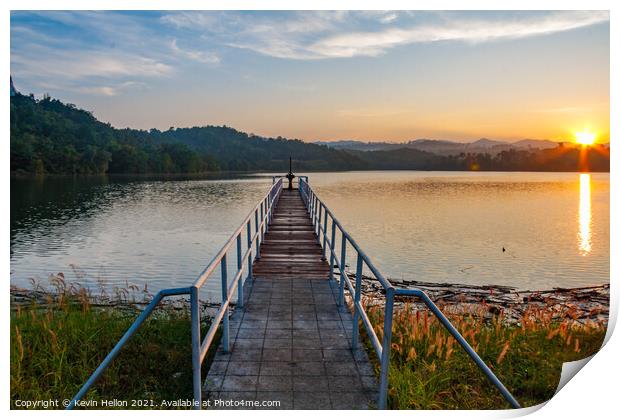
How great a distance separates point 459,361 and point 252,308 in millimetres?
3087

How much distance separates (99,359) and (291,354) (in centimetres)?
308

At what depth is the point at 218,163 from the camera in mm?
120562

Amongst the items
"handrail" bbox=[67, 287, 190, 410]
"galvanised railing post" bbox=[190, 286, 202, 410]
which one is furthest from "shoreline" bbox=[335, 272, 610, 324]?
"handrail" bbox=[67, 287, 190, 410]

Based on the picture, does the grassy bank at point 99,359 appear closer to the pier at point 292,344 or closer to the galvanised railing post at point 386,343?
the pier at point 292,344

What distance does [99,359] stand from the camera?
235 inches

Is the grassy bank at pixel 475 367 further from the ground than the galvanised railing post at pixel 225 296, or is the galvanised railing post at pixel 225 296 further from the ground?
the galvanised railing post at pixel 225 296

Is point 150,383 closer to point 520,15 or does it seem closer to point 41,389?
point 41,389

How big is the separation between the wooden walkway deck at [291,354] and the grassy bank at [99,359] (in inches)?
29.9

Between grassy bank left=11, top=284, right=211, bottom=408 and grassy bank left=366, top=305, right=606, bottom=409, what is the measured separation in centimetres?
254

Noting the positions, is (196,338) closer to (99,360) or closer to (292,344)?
(292,344)

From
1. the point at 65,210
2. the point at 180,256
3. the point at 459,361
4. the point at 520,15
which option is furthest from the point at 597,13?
the point at 65,210

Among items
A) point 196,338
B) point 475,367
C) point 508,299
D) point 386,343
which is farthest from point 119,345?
point 508,299

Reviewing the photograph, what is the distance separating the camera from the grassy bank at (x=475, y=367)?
14.9ft

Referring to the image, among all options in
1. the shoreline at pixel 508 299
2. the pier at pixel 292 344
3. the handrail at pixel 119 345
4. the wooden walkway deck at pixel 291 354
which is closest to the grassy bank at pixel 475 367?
the pier at pixel 292 344
